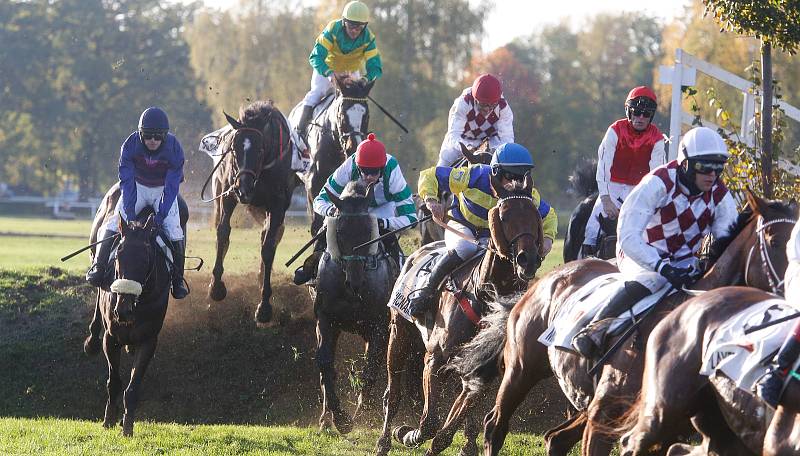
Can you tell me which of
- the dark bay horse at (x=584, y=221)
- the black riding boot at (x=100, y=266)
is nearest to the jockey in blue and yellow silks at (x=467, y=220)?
the dark bay horse at (x=584, y=221)

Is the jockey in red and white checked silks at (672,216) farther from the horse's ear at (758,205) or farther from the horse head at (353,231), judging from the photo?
the horse head at (353,231)

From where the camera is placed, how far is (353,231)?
10094 mm

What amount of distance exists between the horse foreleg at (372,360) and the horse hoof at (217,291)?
3884 mm

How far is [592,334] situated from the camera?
606cm

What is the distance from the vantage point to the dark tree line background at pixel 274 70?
109 ft

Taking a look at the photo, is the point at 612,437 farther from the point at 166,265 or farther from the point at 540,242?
the point at 166,265

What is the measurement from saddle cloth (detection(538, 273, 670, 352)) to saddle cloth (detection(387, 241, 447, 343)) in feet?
7.81

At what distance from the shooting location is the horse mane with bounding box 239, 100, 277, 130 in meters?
13.2

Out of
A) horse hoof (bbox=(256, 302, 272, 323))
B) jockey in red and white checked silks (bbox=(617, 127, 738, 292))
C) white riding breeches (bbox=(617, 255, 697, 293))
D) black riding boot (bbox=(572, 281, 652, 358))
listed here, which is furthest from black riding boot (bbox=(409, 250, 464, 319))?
horse hoof (bbox=(256, 302, 272, 323))

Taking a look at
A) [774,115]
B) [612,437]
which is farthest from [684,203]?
[774,115]

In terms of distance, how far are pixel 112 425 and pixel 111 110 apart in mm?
41868

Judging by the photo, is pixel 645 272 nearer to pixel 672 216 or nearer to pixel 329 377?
pixel 672 216

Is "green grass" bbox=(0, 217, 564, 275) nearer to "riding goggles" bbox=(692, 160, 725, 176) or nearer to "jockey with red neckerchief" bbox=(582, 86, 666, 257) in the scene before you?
"jockey with red neckerchief" bbox=(582, 86, 666, 257)

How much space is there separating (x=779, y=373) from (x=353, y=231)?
5.86 meters
